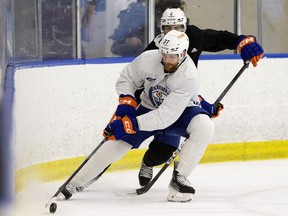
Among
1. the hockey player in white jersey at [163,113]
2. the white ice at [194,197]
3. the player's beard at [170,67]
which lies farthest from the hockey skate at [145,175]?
the player's beard at [170,67]

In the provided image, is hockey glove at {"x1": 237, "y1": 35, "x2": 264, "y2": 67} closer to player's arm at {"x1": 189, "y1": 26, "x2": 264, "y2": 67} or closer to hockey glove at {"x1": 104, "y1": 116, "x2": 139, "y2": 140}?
player's arm at {"x1": 189, "y1": 26, "x2": 264, "y2": 67}

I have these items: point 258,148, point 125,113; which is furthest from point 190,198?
point 258,148

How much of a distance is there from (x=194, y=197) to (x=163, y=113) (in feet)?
1.85

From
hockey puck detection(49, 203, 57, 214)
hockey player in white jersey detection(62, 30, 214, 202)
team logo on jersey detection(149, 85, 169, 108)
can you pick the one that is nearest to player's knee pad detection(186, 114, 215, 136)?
hockey player in white jersey detection(62, 30, 214, 202)

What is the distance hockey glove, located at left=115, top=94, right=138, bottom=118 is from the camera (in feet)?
15.6

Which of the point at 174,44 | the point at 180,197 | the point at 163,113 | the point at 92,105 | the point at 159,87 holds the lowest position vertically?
the point at 180,197

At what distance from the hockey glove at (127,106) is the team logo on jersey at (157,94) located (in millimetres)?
105

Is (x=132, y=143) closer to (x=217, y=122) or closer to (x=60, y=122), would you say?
(x=60, y=122)

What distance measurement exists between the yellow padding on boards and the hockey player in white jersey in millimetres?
581

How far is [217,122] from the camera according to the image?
645 centimetres

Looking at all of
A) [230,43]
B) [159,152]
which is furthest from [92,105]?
[230,43]

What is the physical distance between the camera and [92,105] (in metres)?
5.83

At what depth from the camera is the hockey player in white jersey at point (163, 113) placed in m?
4.67

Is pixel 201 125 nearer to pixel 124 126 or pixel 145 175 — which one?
pixel 124 126
